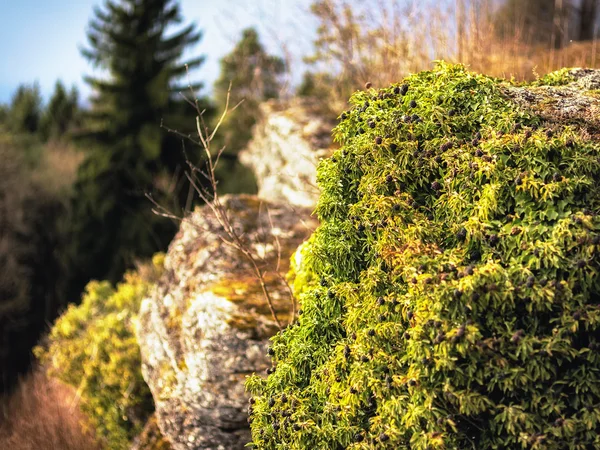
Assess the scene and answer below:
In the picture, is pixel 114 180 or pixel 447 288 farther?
pixel 114 180

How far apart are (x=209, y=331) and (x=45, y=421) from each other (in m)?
6.43

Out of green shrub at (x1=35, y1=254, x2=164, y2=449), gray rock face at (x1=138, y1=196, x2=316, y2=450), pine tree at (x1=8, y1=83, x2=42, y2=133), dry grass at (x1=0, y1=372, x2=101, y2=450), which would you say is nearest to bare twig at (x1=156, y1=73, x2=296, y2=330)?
gray rock face at (x1=138, y1=196, x2=316, y2=450)

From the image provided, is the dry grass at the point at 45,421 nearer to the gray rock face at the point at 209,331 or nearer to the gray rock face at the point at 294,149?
the gray rock face at the point at 209,331

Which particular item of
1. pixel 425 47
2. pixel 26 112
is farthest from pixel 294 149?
pixel 26 112

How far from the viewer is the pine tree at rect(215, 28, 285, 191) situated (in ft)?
57.9

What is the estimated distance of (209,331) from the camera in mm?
5922

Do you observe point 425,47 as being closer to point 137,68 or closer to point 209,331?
point 209,331

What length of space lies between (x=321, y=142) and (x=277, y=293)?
462 cm

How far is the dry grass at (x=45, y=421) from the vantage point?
31.9 ft

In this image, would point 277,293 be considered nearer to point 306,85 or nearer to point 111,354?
point 111,354

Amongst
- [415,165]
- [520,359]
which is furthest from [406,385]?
[415,165]

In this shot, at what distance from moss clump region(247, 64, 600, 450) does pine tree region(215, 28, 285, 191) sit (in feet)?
38.3

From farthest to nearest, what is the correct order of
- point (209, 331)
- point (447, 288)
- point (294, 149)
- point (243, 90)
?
1. point (243, 90)
2. point (294, 149)
3. point (209, 331)
4. point (447, 288)

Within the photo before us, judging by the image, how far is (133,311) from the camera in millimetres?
10719
